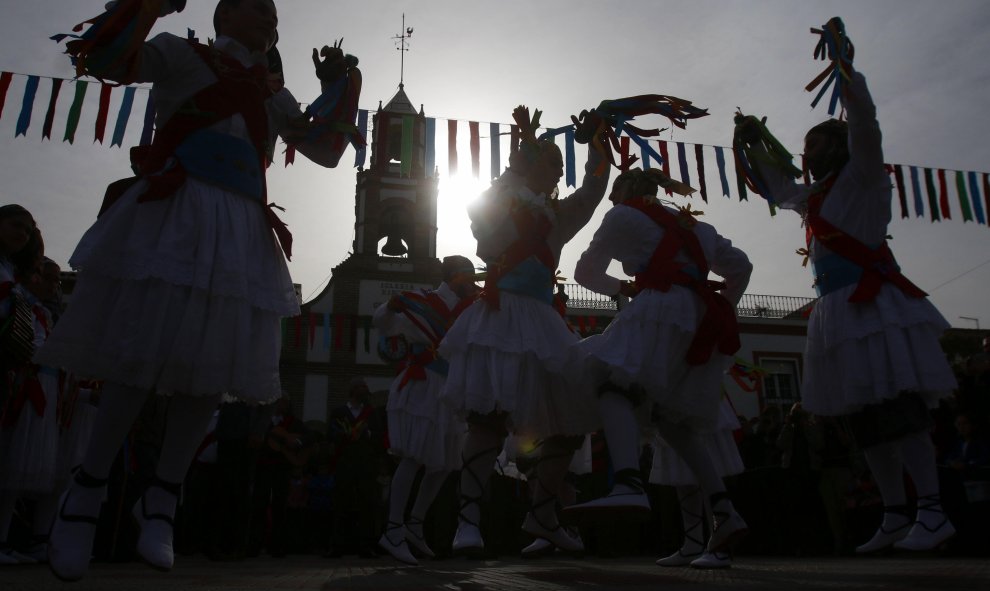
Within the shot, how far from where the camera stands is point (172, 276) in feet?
8.24

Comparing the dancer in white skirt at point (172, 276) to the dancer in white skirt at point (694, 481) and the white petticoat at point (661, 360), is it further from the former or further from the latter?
the dancer in white skirt at point (694, 481)

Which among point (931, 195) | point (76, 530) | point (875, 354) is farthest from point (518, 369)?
point (931, 195)

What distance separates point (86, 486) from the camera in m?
2.54

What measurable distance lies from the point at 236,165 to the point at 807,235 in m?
3.19

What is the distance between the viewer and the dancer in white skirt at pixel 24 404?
4.36 m

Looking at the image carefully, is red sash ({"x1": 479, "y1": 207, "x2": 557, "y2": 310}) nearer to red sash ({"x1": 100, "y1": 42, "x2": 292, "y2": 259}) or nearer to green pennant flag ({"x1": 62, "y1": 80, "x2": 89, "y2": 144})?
red sash ({"x1": 100, "y1": 42, "x2": 292, "y2": 259})

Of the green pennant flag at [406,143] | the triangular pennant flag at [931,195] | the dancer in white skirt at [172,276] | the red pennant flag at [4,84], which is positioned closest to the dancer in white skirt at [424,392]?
the dancer in white skirt at [172,276]

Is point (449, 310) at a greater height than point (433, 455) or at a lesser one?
greater

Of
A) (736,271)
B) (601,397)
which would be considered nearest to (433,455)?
(601,397)

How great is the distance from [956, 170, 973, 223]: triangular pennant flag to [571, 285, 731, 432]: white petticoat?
9848mm

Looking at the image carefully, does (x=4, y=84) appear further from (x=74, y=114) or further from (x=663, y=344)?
(x=663, y=344)

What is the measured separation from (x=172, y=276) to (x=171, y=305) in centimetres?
10

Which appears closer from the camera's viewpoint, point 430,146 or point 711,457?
point 711,457

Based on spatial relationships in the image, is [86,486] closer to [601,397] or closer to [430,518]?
[601,397]
